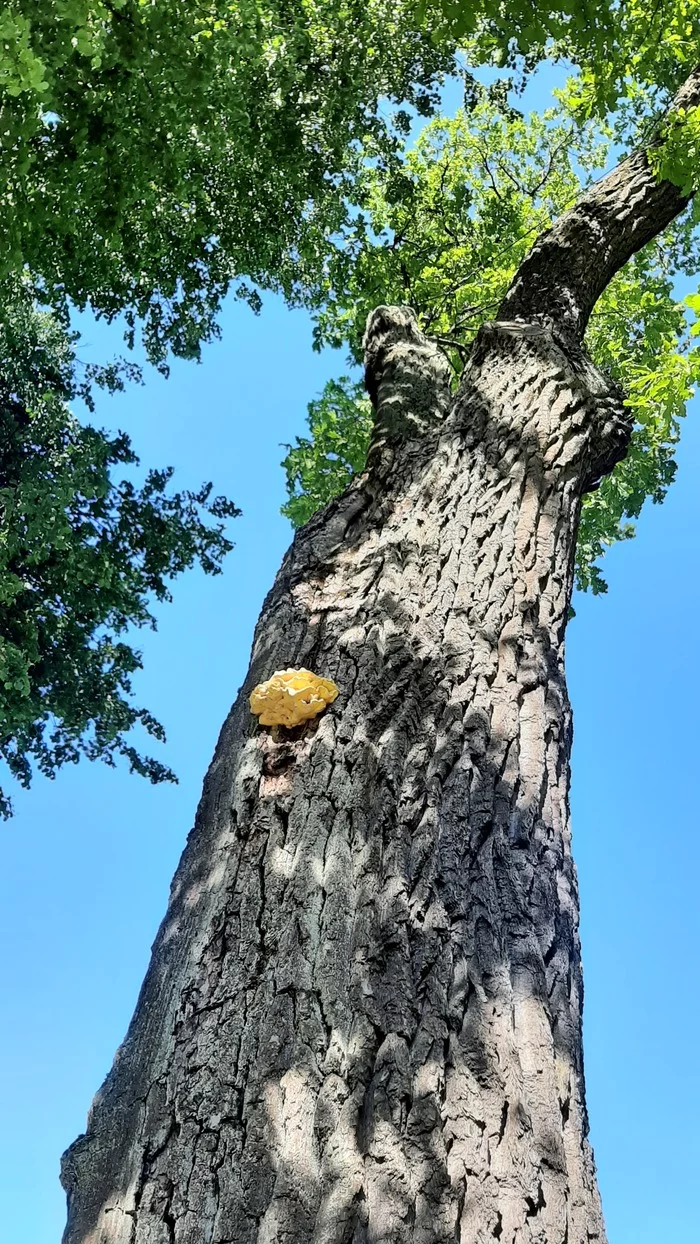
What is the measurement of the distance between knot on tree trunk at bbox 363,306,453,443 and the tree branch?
0.46m

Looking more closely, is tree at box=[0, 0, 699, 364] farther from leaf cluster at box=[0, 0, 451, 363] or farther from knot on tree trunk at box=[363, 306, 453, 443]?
knot on tree trunk at box=[363, 306, 453, 443]

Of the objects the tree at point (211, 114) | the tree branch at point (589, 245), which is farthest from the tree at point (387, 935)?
the tree at point (211, 114)

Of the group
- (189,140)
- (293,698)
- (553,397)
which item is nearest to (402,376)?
(553,397)

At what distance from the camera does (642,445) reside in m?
9.94

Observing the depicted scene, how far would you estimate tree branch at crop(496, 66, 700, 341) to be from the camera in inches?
172

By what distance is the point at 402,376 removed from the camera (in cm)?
445

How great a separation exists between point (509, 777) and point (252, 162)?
8693 mm

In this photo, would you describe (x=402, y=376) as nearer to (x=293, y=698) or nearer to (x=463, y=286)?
(x=293, y=698)

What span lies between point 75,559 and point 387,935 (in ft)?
28.5

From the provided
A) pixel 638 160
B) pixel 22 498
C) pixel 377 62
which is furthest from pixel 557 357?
pixel 377 62

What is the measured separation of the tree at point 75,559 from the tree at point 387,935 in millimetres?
7359

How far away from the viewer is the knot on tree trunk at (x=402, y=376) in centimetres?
398

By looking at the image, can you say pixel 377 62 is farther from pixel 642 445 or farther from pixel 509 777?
pixel 509 777

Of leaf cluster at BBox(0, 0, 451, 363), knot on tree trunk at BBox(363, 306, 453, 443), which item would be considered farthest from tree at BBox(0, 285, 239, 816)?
knot on tree trunk at BBox(363, 306, 453, 443)
